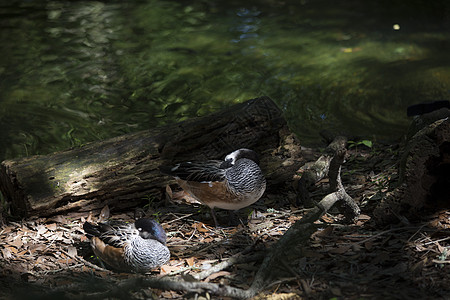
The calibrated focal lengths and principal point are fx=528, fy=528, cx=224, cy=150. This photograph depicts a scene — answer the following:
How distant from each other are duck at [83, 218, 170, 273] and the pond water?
3446mm

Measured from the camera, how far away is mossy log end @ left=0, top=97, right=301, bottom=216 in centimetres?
514

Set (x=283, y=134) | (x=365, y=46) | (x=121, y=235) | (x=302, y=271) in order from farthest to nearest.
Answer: (x=365, y=46)
(x=283, y=134)
(x=121, y=235)
(x=302, y=271)

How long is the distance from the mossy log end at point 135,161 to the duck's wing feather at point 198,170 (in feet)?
1.06

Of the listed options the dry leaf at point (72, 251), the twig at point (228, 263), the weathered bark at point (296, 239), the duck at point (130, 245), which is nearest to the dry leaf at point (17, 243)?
the dry leaf at point (72, 251)

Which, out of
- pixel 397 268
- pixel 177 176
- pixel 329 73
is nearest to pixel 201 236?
pixel 177 176

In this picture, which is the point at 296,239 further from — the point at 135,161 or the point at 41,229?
the point at 41,229

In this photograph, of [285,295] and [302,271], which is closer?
[285,295]

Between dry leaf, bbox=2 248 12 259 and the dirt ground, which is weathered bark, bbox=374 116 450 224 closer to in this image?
the dirt ground

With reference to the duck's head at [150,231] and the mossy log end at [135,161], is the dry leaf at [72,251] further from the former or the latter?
the duck's head at [150,231]

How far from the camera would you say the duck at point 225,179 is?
15.9 feet

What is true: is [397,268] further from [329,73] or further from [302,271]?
[329,73]

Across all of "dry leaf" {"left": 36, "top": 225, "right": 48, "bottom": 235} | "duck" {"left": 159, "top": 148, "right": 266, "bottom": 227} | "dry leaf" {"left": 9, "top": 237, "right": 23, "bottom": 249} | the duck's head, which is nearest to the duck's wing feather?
"duck" {"left": 159, "top": 148, "right": 266, "bottom": 227}

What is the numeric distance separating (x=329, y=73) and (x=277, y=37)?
7.38 feet

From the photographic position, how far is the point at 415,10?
13.1 meters
